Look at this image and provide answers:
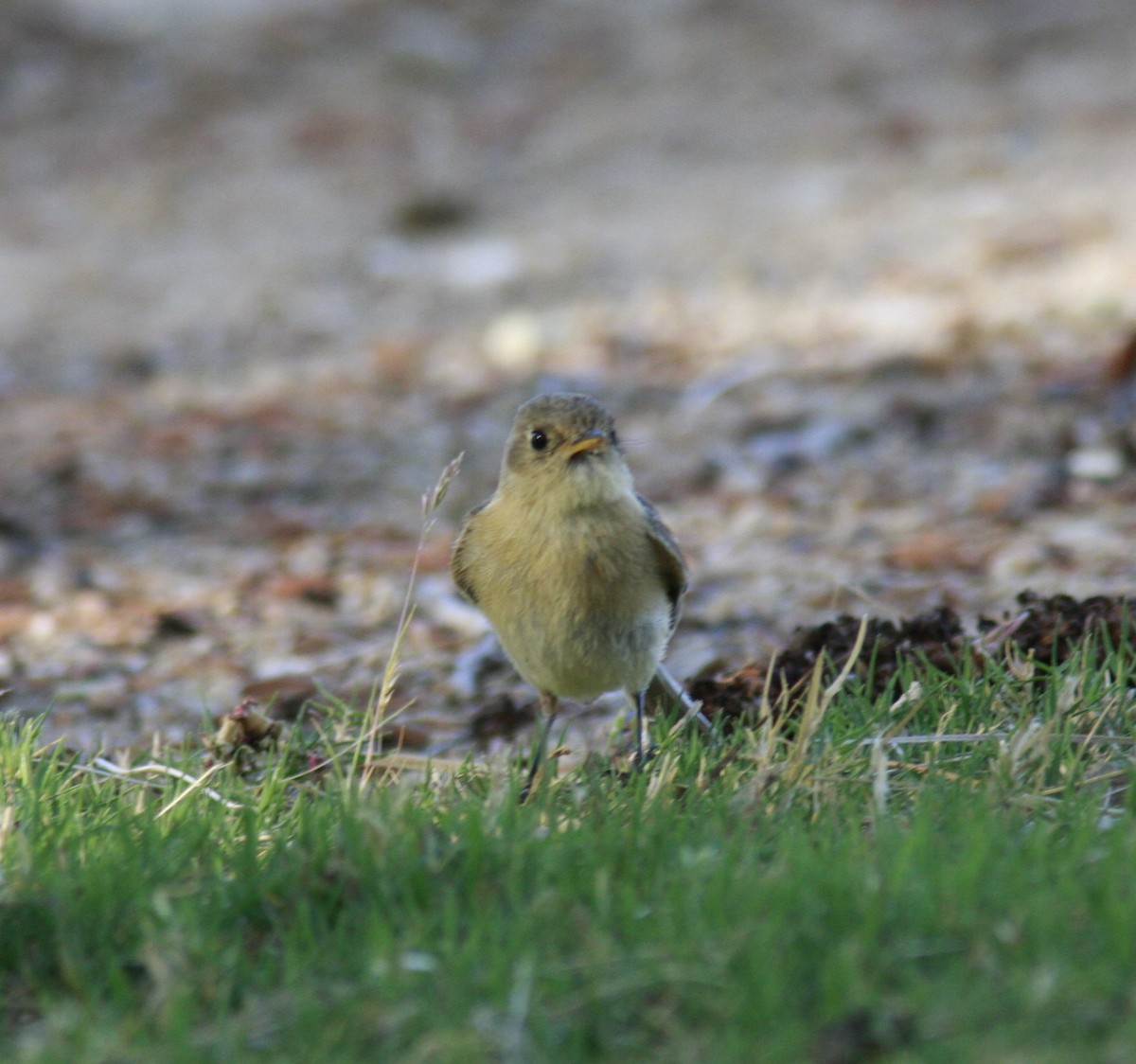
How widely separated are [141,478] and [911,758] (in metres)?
5.13

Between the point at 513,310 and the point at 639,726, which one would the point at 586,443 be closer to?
the point at 639,726

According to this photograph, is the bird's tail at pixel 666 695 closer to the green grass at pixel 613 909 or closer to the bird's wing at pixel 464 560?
the bird's wing at pixel 464 560

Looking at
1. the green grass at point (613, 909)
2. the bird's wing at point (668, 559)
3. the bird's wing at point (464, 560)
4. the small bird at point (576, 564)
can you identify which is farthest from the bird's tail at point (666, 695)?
the green grass at point (613, 909)

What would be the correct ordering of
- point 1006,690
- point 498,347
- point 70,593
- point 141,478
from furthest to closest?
point 498,347
point 141,478
point 70,593
point 1006,690

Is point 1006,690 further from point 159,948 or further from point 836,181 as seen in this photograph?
point 836,181

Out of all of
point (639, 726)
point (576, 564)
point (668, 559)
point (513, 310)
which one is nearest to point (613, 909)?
point (639, 726)

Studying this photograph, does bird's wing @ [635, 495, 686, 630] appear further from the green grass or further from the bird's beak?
the green grass

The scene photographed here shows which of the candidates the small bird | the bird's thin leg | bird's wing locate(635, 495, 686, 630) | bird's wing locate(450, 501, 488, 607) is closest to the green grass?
the bird's thin leg

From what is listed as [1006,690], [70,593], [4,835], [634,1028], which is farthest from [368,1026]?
[70,593]

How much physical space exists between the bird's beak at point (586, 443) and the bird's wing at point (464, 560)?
459 millimetres

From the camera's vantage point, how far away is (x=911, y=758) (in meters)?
4.38

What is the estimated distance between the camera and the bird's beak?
16.5 ft

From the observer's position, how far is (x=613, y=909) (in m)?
3.46

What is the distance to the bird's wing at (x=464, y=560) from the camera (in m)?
5.29
